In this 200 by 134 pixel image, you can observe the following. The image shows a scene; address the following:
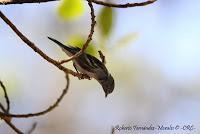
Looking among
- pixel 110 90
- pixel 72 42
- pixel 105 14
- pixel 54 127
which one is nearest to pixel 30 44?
pixel 72 42

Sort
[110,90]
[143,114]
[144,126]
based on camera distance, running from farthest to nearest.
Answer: [143,114] < [144,126] < [110,90]

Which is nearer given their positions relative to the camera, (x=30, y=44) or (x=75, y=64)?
(x=30, y=44)

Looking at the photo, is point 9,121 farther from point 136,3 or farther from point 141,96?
point 141,96

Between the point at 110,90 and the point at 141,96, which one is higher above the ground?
the point at 110,90

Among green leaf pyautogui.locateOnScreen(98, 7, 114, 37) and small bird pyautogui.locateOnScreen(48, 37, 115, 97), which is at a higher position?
green leaf pyautogui.locateOnScreen(98, 7, 114, 37)

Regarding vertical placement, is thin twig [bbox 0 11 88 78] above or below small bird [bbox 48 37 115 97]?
above

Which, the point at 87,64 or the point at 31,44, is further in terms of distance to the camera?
the point at 87,64

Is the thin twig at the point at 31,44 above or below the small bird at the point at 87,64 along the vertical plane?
above

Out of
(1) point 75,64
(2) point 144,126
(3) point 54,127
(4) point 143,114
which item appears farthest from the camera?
(3) point 54,127

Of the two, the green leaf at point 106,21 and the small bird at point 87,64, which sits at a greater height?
the green leaf at point 106,21

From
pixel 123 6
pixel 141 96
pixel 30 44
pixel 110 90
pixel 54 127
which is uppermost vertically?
pixel 123 6
